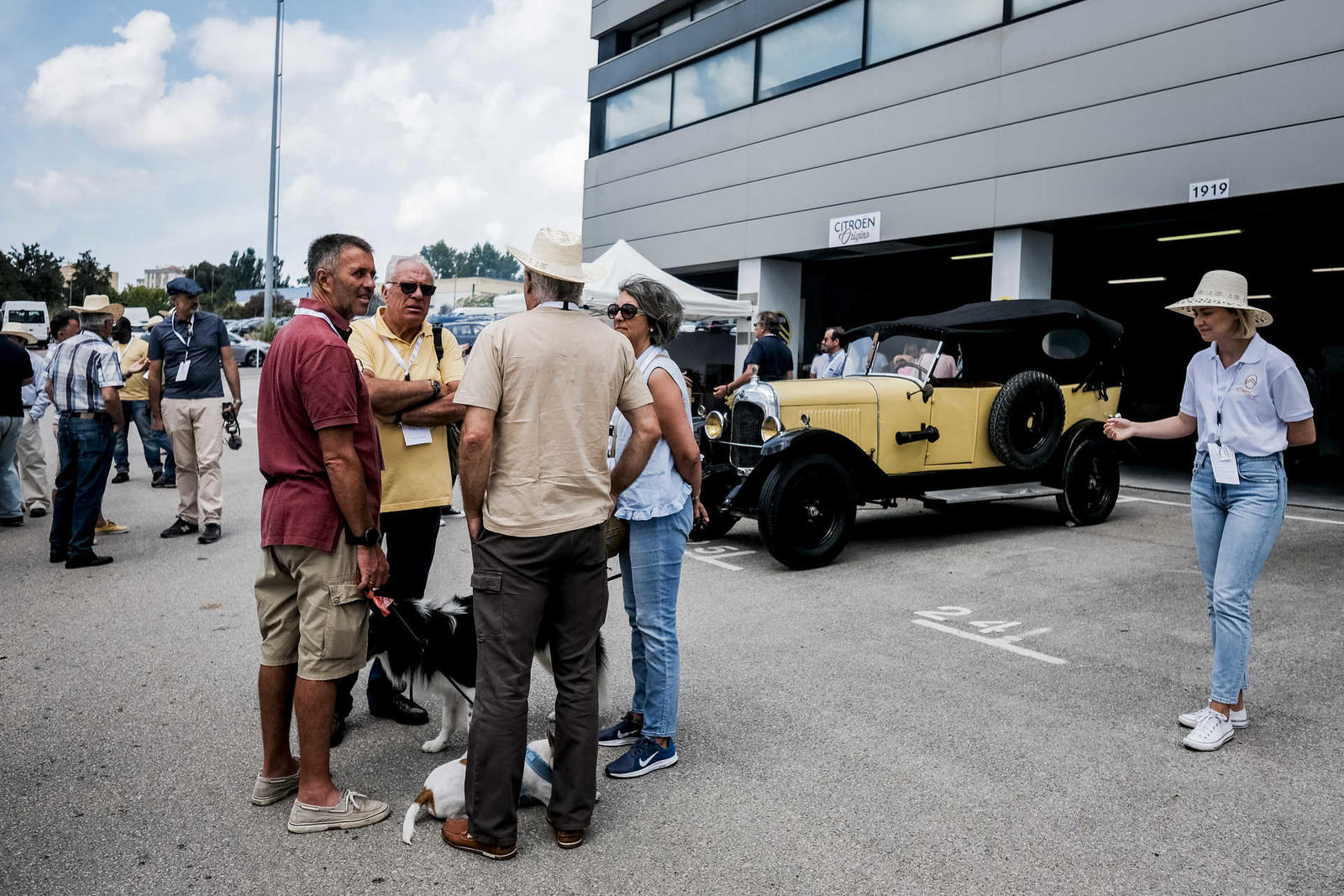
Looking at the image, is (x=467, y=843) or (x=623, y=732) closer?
(x=467, y=843)

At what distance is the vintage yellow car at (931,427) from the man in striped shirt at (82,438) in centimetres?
445

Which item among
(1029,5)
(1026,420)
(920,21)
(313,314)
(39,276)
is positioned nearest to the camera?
(313,314)

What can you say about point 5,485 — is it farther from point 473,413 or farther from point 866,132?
point 866,132

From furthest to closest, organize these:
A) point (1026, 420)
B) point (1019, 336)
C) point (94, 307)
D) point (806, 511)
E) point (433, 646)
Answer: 1. point (1019, 336)
2. point (1026, 420)
3. point (94, 307)
4. point (806, 511)
5. point (433, 646)

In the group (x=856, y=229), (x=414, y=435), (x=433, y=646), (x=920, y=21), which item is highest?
(x=920, y=21)

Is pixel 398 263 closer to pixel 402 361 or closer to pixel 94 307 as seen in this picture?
pixel 402 361

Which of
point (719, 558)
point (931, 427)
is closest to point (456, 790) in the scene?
point (719, 558)

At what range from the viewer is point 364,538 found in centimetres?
311

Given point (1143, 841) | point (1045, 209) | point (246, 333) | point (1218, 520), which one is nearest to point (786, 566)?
point (1218, 520)

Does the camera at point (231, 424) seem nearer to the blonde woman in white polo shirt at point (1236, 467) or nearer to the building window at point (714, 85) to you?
the blonde woman in white polo shirt at point (1236, 467)

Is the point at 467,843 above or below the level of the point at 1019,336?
below

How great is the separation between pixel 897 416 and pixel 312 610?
18.6ft

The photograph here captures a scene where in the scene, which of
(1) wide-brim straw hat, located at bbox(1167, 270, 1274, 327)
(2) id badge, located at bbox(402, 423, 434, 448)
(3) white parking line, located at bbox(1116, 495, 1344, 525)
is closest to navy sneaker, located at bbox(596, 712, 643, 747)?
(2) id badge, located at bbox(402, 423, 434, 448)

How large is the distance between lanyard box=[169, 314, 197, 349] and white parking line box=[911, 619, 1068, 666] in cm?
608
